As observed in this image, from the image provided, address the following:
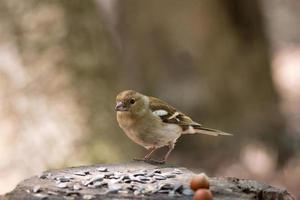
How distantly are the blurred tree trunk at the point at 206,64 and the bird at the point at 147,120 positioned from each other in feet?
22.4

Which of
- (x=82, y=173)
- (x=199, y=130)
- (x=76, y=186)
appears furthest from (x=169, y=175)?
(x=199, y=130)

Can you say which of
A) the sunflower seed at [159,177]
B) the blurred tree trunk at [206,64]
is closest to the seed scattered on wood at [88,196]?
the sunflower seed at [159,177]

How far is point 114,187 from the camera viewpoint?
4668 mm

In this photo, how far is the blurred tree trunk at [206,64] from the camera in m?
13.3

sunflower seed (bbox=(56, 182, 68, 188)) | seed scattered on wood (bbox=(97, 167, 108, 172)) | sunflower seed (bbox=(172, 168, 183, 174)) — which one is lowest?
sunflower seed (bbox=(56, 182, 68, 188))

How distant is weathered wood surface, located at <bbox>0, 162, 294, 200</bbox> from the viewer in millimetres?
4488

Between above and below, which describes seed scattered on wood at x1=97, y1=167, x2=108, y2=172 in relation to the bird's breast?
below

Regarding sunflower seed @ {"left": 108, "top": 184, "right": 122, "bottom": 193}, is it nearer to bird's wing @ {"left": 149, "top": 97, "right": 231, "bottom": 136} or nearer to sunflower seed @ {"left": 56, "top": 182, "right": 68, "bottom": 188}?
sunflower seed @ {"left": 56, "top": 182, "right": 68, "bottom": 188}

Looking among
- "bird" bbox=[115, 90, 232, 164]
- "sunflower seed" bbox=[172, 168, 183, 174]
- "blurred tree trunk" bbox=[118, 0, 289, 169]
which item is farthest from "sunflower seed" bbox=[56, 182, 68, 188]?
"blurred tree trunk" bbox=[118, 0, 289, 169]

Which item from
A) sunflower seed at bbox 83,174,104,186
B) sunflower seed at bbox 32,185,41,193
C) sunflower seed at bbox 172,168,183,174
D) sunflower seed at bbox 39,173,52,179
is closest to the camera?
sunflower seed at bbox 32,185,41,193

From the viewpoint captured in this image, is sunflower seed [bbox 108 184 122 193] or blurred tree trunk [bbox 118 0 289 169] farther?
blurred tree trunk [bbox 118 0 289 169]

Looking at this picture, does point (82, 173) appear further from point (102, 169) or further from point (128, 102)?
point (128, 102)

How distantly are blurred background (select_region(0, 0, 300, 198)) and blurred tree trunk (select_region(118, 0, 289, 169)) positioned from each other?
0.06 feet

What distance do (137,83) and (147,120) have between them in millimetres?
8091
